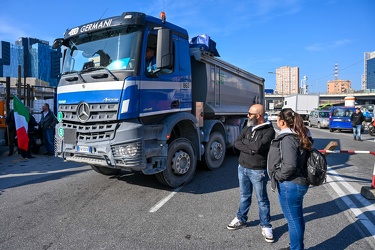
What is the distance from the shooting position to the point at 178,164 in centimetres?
541

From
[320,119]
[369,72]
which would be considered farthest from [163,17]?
[369,72]

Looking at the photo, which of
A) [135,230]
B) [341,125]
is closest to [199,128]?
[135,230]

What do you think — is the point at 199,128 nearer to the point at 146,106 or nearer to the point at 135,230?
the point at 146,106

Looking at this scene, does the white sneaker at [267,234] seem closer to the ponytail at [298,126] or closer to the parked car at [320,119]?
the ponytail at [298,126]

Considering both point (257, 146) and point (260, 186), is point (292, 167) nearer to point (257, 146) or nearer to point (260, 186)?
point (257, 146)

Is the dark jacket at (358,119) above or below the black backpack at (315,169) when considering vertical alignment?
above

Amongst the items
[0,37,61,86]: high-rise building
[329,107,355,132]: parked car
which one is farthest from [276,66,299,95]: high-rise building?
[0,37,61,86]: high-rise building

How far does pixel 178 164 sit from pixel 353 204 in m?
3.19

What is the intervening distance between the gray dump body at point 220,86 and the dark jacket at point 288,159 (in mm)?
3828

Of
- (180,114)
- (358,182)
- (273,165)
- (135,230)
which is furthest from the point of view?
(358,182)

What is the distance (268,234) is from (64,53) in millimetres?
5132

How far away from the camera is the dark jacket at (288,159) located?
2.71m

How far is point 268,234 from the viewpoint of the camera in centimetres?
340

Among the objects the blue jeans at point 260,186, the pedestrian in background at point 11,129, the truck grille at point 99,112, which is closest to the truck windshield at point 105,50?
the truck grille at point 99,112
